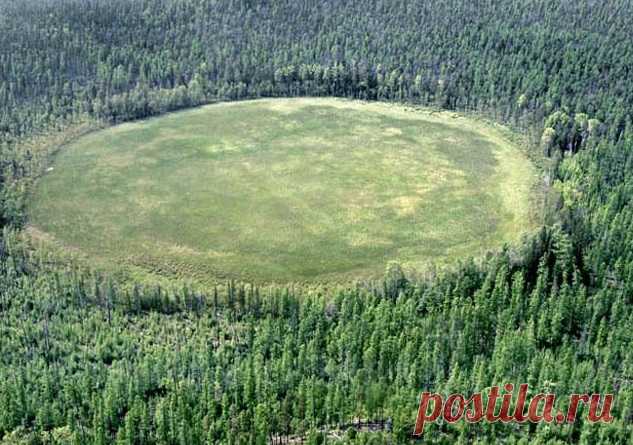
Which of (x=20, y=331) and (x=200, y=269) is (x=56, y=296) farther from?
(x=200, y=269)

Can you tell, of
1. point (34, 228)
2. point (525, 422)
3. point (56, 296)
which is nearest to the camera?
point (525, 422)

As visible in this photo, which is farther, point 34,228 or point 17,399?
point 34,228

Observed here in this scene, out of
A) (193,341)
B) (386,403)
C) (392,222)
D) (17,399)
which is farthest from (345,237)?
(17,399)

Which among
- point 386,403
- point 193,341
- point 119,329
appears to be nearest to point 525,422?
point 386,403

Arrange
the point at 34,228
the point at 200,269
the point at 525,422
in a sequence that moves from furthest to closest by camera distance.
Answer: the point at 34,228
the point at 200,269
the point at 525,422

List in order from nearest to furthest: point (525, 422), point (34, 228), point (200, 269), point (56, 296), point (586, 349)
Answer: point (525, 422) < point (586, 349) < point (56, 296) < point (200, 269) < point (34, 228)

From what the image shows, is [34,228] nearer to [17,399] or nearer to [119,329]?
[119,329]

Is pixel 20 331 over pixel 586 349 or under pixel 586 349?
under

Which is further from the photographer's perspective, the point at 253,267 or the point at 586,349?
the point at 253,267

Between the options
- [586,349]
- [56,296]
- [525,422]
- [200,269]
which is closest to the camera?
[525,422]
